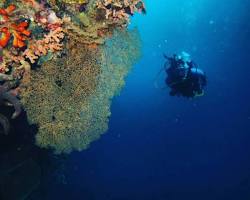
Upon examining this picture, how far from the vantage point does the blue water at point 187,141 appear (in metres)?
23.9

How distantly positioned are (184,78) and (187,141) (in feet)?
94.0

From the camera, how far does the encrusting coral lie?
16.7 ft

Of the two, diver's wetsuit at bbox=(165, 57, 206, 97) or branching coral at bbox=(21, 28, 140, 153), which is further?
diver's wetsuit at bbox=(165, 57, 206, 97)

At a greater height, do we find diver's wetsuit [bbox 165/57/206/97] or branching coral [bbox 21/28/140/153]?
diver's wetsuit [bbox 165/57/206/97]

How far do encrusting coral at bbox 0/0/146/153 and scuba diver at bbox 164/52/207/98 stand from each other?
419 centimetres

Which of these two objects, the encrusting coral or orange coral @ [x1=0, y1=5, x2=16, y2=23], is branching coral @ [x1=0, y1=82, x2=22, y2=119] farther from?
orange coral @ [x1=0, y1=5, x2=16, y2=23]

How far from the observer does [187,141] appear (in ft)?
123

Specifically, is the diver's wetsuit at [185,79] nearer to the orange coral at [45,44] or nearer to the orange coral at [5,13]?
the orange coral at [45,44]

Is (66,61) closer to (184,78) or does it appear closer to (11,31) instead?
(11,31)

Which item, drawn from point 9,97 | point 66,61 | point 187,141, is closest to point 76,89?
point 66,61

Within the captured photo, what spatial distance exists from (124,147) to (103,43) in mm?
30136

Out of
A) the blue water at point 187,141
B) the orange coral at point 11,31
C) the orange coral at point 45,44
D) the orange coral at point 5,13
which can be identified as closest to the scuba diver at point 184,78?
the blue water at point 187,141

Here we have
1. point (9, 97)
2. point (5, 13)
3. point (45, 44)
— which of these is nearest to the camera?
point (5, 13)

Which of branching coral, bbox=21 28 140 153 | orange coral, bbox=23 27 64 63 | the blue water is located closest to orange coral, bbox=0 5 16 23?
orange coral, bbox=23 27 64 63
